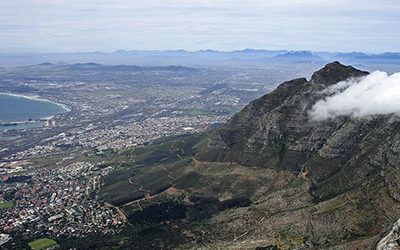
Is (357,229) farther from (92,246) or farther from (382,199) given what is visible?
(92,246)

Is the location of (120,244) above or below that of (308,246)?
below

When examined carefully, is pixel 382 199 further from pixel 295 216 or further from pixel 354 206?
pixel 295 216

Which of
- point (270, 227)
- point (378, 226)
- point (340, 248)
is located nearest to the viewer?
point (340, 248)

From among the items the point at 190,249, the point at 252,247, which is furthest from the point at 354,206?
the point at 190,249

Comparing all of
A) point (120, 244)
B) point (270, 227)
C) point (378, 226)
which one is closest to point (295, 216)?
point (270, 227)

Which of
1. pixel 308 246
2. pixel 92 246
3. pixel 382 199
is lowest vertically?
pixel 92 246

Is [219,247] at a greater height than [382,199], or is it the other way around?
[382,199]

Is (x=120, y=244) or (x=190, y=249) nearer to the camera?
(x=190, y=249)

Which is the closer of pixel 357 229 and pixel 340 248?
pixel 340 248

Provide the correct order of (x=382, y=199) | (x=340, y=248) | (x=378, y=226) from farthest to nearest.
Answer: (x=382, y=199) → (x=378, y=226) → (x=340, y=248)
